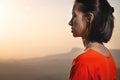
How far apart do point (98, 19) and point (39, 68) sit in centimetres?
51

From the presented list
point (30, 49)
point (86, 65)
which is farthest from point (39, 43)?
point (86, 65)

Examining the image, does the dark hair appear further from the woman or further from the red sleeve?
the red sleeve

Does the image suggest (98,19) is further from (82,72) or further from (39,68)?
(39,68)

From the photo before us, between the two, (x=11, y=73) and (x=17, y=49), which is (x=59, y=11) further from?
(x=11, y=73)

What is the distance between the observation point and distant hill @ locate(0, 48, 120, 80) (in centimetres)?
116

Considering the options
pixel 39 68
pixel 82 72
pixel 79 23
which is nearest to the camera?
pixel 82 72

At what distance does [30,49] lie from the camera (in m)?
1.18

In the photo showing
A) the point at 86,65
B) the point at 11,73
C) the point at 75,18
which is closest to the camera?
the point at 86,65

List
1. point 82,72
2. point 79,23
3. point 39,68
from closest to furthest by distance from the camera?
point 82,72 < point 79,23 < point 39,68

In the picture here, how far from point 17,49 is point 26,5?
0.74 feet

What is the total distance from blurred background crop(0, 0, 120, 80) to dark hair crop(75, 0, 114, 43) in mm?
424

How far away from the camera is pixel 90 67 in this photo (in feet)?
2.26

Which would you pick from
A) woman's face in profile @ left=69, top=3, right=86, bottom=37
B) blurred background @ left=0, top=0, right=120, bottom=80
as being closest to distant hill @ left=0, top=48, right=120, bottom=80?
blurred background @ left=0, top=0, right=120, bottom=80

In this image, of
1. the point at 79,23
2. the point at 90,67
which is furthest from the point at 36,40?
the point at 90,67
